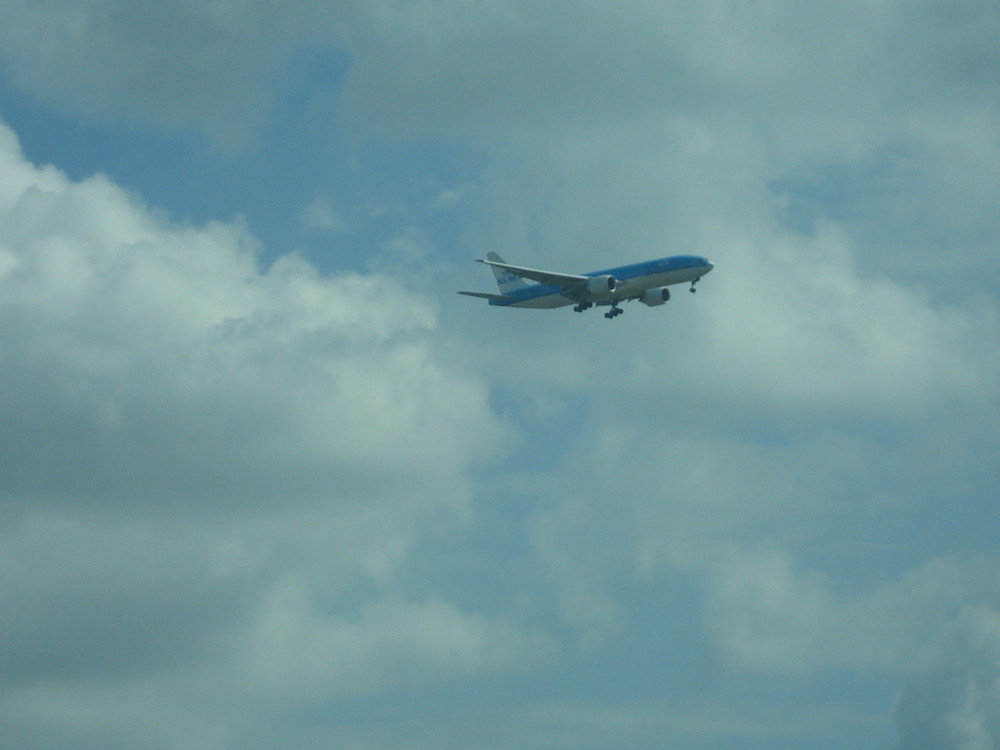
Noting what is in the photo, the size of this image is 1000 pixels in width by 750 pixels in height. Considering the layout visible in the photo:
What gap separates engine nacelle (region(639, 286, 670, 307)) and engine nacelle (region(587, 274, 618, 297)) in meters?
4.09

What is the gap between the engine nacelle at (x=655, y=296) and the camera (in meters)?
186

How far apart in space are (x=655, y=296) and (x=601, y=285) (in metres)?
7.06

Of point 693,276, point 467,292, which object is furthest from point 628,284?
point 467,292

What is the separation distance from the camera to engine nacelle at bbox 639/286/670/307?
186375 millimetres

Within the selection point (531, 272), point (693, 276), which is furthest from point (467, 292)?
point (693, 276)

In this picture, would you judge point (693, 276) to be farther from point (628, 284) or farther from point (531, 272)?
point (531, 272)

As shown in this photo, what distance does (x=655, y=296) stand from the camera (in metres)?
186

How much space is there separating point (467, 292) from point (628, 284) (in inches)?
846

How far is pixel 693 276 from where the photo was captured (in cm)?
18538

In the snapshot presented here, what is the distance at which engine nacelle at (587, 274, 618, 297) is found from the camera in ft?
604

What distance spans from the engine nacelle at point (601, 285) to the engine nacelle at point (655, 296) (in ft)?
13.4

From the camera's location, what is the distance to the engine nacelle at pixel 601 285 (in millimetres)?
184250

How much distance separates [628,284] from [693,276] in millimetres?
7797

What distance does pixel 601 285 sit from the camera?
184 metres
